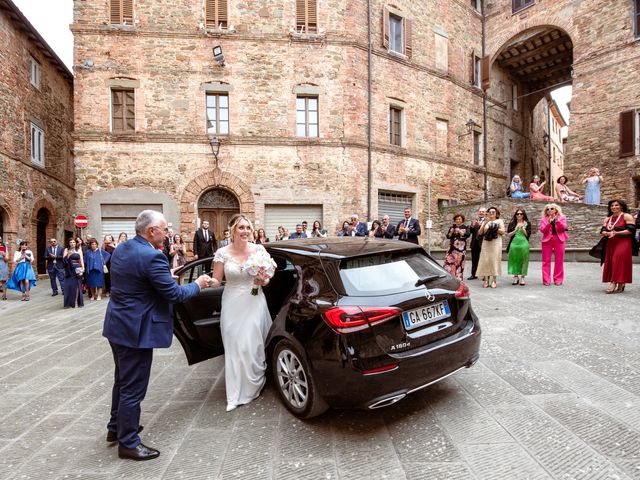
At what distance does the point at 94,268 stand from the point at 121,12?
1150 cm

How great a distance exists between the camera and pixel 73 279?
9250 mm

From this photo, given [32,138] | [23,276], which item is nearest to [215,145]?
[23,276]

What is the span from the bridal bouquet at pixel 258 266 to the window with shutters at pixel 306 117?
14.0 m

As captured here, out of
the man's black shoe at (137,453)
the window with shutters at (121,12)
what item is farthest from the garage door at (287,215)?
the man's black shoe at (137,453)

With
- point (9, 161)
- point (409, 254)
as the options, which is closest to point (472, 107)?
point (409, 254)

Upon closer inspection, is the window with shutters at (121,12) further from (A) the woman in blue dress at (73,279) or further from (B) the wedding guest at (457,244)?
(B) the wedding guest at (457,244)

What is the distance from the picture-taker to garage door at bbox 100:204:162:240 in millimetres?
15432

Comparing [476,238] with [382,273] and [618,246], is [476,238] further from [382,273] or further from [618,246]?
[382,273]

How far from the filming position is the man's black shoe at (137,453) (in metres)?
2.66

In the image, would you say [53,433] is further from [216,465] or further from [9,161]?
[9,161]

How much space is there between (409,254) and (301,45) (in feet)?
51.1

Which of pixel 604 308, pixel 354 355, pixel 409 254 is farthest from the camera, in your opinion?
pixel 604 308

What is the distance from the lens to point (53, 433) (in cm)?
309

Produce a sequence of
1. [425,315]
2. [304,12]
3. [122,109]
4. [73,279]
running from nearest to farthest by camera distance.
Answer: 1. [425,315]
2. [73,279]
3. [122,109]
4. [304,12]
